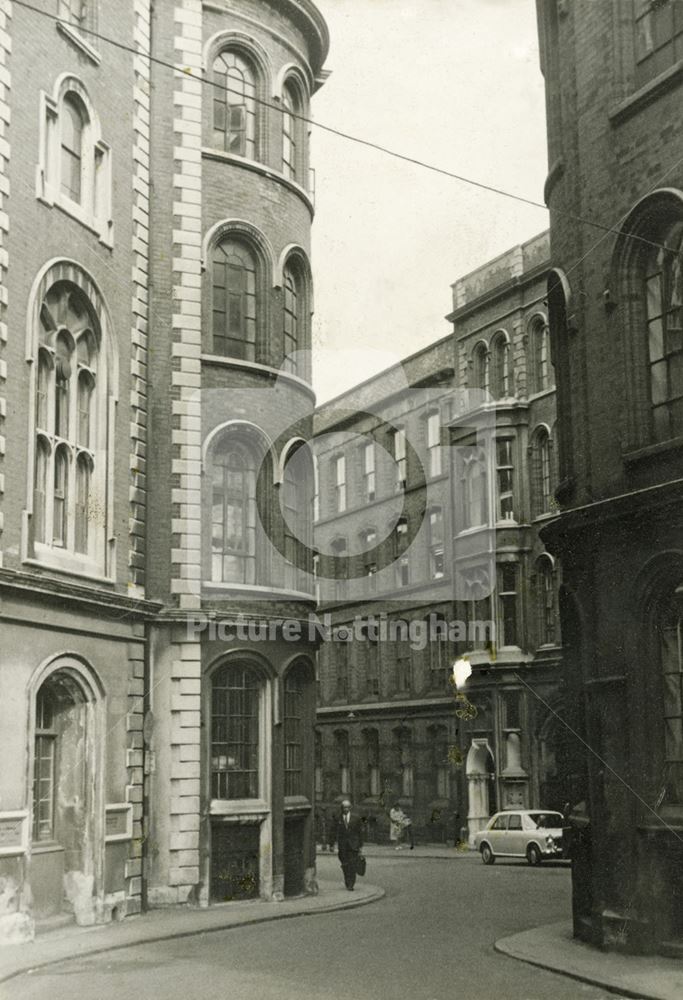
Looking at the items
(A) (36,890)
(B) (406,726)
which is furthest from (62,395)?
(B) (406,726)

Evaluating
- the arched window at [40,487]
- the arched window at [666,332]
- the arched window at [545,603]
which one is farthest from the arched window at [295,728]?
the arched window at [545,603]

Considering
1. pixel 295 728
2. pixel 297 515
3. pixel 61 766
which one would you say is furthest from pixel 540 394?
pixel 61 766

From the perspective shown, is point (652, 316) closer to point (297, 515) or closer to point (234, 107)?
point (297, 515)

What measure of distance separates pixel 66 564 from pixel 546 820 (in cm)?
1977

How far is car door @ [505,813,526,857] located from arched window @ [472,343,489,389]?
16.8 metres

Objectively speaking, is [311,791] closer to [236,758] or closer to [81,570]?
[236,758]

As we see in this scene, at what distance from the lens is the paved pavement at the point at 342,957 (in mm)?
13633

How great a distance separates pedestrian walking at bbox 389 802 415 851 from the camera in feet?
150

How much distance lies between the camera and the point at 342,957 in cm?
1598

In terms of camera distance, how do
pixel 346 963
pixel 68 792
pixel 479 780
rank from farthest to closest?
pixel 479 780, pixel 68 792, pixel 346 963

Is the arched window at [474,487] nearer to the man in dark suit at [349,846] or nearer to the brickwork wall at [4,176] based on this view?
the man in dark suit at [349,846]

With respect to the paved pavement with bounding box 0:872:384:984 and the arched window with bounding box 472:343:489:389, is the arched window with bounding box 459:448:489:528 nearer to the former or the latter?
the arched window with bounding box 472:343:489:389

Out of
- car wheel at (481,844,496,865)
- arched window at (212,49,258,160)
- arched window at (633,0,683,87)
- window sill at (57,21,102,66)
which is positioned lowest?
car wheel at (481,844,496,865)

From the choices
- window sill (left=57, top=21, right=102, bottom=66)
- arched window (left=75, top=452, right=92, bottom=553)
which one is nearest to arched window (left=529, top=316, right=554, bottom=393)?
window sill (left=57, top=21, right=102, bottom=66)
